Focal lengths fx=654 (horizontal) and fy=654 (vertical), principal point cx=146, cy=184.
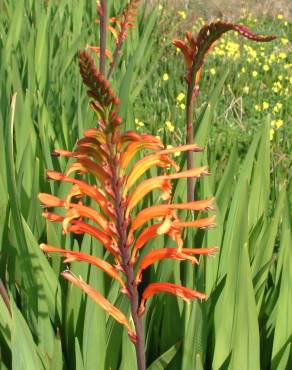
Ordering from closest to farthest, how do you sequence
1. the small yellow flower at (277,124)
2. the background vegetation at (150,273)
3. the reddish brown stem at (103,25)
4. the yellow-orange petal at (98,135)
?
the yellow-orange petal at (98,135) → the background vegetation at (150,273) → the reddish brown stem at (103,25) → the small yellow flower at (277,124)

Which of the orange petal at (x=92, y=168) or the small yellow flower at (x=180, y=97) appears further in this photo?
the small yellow flower at (x=180, y=97)

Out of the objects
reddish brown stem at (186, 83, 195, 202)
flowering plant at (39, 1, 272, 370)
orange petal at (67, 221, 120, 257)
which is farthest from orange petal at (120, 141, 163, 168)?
reddish brown stem at (186, 83, 195, 202)

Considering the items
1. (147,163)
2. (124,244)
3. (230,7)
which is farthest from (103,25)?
(230,7)

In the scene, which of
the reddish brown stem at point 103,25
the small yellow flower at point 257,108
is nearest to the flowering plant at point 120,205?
the reddish brown stem at point 103,25

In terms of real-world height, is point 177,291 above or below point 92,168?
below

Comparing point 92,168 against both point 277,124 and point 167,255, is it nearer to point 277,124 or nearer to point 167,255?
point 167,255

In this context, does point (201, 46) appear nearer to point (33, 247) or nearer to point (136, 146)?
point (136, 146)

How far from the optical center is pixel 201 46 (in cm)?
123

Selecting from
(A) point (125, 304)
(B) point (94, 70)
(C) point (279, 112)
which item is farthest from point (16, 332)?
(C) point (279, 112)

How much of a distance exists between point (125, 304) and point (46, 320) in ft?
0.74

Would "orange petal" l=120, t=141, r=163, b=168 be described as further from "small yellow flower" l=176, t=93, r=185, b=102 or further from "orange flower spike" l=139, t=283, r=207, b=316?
"small yellow flower" l=176, t=93, r=185, b=102

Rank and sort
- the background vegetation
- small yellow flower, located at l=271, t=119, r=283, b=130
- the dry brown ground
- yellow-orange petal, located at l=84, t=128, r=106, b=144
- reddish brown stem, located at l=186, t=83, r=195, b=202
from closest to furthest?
yellow-orange petal, located at l=84, t=128, r=106, b=144
the background vegetation
reddish brown stem, located at l=186, t=83, r=195, b=202
small yellow flower, located at l=271, t=119, r=283, b=130
the dry brown ground

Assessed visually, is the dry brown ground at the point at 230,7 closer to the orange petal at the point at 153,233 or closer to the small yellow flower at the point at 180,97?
the small yellow flower at the point at 180,97

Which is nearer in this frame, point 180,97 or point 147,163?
point 147,163
